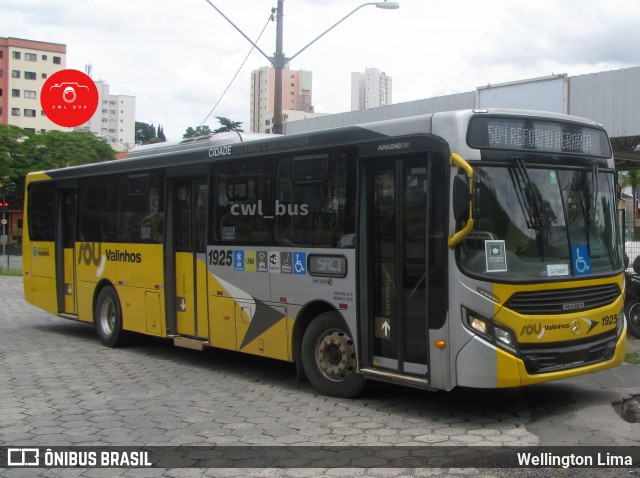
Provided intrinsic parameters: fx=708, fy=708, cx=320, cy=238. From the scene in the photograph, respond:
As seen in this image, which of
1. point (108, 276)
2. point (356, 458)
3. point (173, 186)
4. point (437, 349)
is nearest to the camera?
point (356, 458)

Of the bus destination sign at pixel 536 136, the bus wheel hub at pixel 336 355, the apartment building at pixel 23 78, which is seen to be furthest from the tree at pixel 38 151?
the apartment building at pixel 23 78

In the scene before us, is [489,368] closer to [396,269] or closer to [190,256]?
[396,269]

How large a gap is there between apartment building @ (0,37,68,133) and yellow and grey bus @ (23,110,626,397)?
323ft

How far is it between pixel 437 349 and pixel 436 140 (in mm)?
1970

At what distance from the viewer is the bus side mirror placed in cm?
630

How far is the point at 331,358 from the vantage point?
7883 mm

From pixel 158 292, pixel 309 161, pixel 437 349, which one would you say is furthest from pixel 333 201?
pixel 158 292

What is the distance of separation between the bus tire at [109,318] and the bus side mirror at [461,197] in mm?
7153

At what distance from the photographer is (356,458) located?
225 inches

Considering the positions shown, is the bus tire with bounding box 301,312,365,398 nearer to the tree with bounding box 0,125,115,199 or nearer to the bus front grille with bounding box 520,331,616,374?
the bus front grille with bounding box 520,331,616,374

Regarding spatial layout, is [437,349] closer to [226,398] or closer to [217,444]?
[217,444]

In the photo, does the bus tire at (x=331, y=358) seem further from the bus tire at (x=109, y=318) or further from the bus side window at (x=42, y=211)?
the bus side window at (x=42, y=211)

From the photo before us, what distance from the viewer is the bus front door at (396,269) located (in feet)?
22.7

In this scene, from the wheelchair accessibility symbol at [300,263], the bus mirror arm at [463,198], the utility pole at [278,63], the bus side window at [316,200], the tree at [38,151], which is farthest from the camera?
the tree at [38,151]
